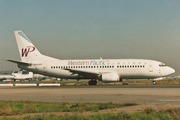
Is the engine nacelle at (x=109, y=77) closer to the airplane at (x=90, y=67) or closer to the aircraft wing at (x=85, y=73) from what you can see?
the airplane at (x=90, y=67)

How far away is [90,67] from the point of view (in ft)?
121

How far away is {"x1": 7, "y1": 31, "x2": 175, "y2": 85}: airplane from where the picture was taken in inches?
1393

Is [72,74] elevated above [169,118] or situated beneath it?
elevated above

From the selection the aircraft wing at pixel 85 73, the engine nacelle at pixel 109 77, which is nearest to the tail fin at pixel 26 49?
the aircraft wing at pixel 85 73

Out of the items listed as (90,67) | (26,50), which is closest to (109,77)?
(90,67)

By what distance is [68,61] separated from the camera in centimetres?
3822

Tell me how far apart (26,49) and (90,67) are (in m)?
11.2

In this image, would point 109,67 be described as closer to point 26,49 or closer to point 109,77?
point 109,77

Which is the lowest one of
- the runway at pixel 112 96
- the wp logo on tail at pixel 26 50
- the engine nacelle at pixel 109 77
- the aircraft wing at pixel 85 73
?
the runway at pixel 112 96

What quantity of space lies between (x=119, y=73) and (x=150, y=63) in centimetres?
491

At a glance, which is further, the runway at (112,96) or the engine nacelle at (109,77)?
the engine nacelle at (109,77)

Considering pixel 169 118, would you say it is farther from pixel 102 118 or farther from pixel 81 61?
pixel 81 61

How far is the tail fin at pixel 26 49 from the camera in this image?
3900 cm

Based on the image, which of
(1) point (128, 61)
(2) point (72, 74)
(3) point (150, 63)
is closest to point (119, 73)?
(1) point (128, 61)
